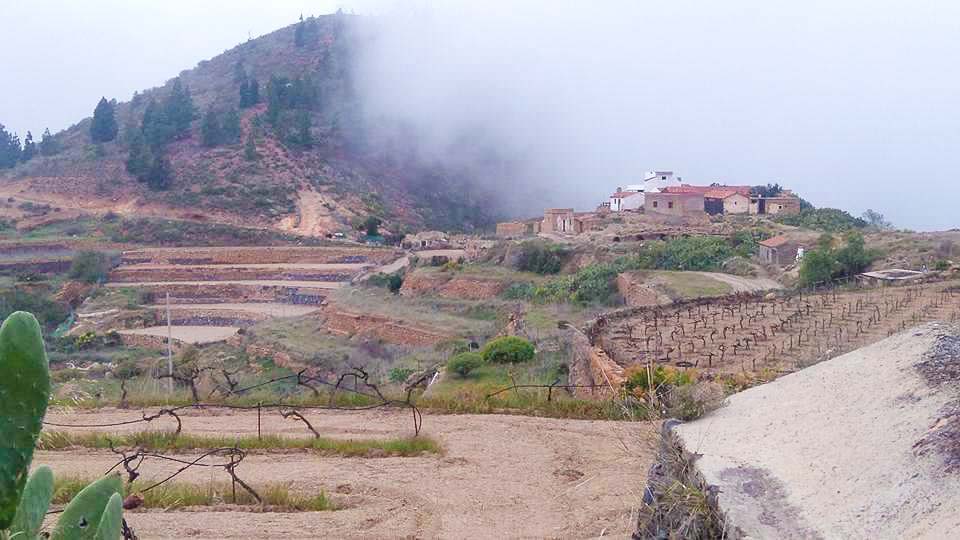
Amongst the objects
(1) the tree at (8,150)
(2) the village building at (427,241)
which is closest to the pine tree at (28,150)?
(1) the tree at (8,150)

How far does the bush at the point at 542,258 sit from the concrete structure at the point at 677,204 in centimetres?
1372

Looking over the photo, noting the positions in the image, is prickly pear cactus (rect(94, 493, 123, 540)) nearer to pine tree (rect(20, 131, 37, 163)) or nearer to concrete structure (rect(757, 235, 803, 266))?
concrete structure (rect(757, 235, 803, 266))

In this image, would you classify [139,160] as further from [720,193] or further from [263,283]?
[720,193]

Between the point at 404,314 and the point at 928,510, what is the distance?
27669mm

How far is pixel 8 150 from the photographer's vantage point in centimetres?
7456

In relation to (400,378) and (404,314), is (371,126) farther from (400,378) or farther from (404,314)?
(400,378)

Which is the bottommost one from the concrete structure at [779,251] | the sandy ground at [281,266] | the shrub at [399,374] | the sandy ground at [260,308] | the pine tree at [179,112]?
the sandy ground at [260,308]

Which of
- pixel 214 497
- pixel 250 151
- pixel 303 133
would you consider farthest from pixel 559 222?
pixel 214 497

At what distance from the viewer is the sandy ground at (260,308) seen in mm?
37156

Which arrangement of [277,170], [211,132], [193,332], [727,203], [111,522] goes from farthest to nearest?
[211,132]
[277,170]
[727,203]
[193,332]
[111,522]

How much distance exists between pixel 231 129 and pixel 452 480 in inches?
2505

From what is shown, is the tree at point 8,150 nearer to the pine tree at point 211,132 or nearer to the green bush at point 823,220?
the pine tree at point 211,132

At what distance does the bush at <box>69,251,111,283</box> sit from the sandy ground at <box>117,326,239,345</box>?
7435mm

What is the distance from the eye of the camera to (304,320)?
3419 cm
